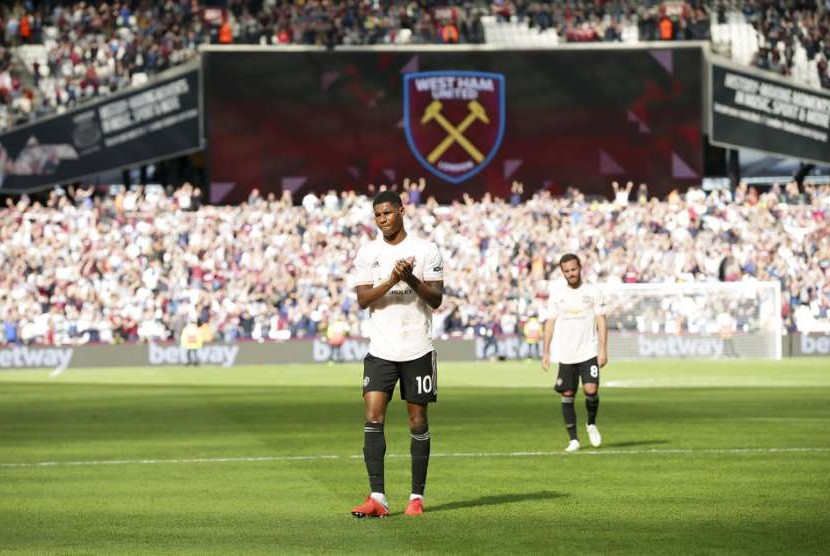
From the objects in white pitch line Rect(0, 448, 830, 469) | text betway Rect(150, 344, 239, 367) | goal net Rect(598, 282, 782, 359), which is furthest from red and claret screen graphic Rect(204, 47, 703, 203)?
white pitch line Rect(0, 448, 830, 469)

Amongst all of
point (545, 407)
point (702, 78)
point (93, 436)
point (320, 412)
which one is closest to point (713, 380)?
Result: point (545, 407)

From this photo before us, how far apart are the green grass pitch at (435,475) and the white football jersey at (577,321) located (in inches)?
46.7

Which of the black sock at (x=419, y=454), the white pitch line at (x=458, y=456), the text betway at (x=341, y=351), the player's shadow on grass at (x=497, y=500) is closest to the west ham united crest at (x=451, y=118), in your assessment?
the text betway at (x=341, y=351)

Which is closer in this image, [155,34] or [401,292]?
[401,292]

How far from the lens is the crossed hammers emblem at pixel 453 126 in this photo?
56.8 metres

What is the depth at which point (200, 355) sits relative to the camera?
50938 millimetres

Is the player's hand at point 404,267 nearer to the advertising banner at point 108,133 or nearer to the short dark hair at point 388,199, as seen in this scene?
the short dark hair at point 388,199

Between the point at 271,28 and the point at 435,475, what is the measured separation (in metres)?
41.9

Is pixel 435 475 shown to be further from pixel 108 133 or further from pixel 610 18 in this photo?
pixel 610 18

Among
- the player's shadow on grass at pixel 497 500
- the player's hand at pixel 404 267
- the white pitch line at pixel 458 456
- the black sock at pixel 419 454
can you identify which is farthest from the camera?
the white pitch line at pixel 458 456

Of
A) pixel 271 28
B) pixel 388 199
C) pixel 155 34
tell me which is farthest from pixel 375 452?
pixel 155 34

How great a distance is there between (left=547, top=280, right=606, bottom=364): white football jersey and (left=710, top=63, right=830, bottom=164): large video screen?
38.6m

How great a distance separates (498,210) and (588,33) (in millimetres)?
7509

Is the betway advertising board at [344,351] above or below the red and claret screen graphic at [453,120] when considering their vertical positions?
below
